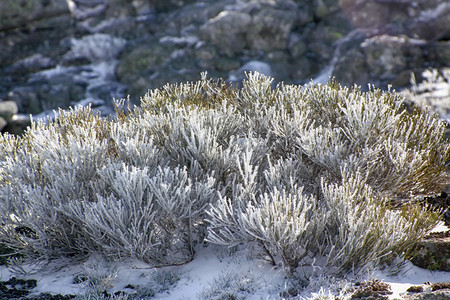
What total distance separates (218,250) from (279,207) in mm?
992

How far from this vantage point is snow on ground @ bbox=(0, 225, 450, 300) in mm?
3000

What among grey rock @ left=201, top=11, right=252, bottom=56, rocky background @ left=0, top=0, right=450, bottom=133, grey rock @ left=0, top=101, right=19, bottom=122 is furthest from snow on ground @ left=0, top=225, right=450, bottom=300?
grey rock @ left=201, top=11, right=252, bottom=56

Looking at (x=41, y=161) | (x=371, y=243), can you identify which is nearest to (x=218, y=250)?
(x=371, y=243)

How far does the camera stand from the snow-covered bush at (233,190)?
302cm

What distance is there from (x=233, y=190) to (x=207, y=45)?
1358cm

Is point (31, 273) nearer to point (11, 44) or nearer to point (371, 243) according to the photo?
point (371, 243)

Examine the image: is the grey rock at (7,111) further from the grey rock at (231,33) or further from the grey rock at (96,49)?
the grey rock at (231,33)

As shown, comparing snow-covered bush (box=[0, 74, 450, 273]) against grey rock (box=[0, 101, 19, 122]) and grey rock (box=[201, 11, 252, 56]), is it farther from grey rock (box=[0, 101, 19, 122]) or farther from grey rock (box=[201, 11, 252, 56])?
grey rock (box=[201, 11, 252, 56])

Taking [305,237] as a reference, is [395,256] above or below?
below

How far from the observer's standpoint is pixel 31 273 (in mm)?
3586

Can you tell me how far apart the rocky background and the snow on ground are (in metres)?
10.7

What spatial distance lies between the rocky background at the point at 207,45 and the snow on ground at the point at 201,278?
10739 millimetres

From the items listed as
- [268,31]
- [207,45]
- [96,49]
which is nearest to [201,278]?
[207,45]

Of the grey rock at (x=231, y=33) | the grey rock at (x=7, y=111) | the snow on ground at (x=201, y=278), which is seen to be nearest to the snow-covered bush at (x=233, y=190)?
the snow on ground at (x=201, y=278)
